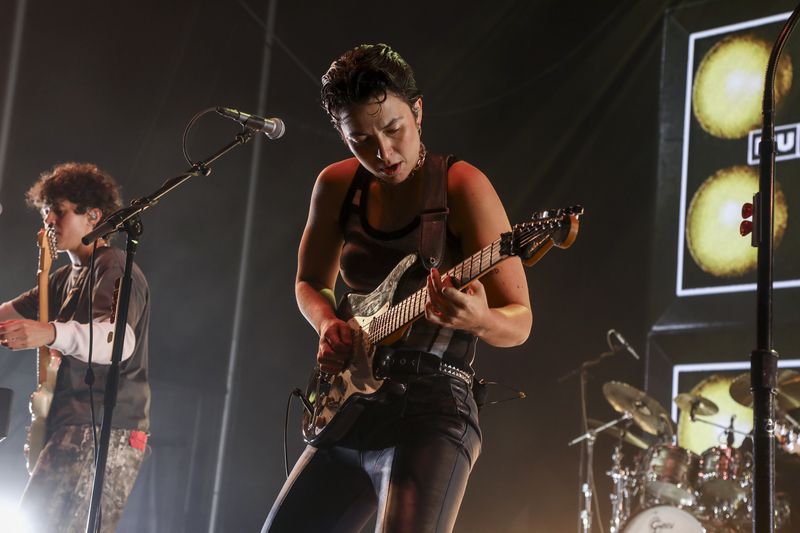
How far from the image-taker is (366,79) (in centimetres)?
246

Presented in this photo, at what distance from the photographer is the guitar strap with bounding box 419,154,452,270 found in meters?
2.41

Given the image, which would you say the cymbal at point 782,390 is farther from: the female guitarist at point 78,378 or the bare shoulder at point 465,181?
the bare shoulder at point 465,181

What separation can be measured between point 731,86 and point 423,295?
220 inches

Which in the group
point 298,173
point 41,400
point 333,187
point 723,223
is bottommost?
point 41,400

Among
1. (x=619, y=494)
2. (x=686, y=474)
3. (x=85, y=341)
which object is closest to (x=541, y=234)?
(x=85, y=341)

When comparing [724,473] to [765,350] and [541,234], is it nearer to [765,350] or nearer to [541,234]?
[765,350]

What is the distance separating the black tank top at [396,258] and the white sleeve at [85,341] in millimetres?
1597

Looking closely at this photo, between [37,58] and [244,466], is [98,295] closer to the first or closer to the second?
[37,58]

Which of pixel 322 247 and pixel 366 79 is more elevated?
pixel 366 79

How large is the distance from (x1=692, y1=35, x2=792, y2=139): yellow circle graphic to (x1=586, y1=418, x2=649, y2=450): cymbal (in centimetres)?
237

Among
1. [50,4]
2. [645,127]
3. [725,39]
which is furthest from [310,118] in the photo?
[725,39]

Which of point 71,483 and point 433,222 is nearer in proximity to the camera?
point 433,222

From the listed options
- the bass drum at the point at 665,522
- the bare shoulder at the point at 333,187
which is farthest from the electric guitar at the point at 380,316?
the bass drum at the point at 665,522

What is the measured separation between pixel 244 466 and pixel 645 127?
4.10m
